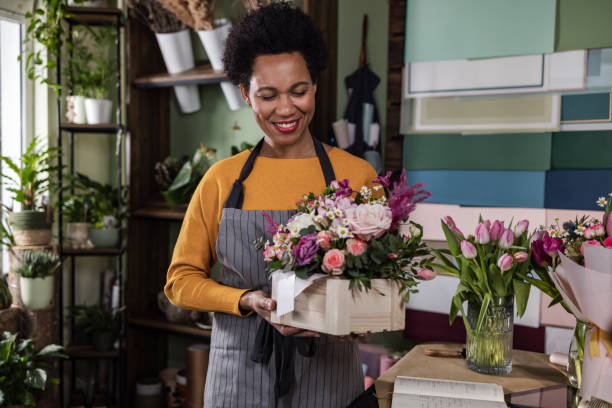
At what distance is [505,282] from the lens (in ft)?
4.85

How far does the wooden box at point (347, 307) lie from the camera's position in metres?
1.15

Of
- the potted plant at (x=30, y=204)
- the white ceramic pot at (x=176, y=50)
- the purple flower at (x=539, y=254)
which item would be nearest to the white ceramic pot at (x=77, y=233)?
the potted plant at (x=30, y=204)

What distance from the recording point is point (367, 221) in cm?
113

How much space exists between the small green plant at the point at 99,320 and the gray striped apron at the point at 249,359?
1.62 meters

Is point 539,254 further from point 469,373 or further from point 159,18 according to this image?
point 159,18

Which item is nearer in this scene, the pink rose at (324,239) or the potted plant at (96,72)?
the pink rose at (324,239)

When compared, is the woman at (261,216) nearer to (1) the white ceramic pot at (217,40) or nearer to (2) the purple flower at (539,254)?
(2) the purple flower at (539,254)

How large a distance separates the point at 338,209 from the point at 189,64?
1992 mm

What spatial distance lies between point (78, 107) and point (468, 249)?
7.56ft

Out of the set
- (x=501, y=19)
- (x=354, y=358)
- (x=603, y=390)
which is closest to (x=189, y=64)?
(x=501, y=19)

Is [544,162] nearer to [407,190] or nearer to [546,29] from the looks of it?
[546,29]

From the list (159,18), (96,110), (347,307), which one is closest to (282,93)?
(347,307)

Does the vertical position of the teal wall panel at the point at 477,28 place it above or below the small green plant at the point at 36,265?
above

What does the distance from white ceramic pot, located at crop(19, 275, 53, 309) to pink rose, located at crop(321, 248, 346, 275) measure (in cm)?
205
